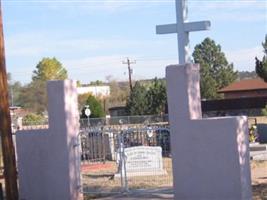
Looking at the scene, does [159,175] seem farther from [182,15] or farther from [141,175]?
[182,15]

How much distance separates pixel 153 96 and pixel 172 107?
58.2m

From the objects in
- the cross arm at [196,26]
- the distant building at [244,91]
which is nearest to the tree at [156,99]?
the distant building at [244,91]

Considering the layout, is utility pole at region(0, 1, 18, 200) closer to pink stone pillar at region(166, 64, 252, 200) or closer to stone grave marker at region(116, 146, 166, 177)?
pink stone pillar at region(166, 64, 252, 200)

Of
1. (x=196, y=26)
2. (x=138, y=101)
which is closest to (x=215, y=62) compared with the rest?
(x=138, y=101)

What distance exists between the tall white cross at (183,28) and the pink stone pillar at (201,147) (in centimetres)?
39

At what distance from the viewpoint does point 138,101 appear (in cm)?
6956

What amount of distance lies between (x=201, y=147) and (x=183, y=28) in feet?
7.50

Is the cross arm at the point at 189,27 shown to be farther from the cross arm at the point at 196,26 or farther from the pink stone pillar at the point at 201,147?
the pink stone pillar at the point at 201,147

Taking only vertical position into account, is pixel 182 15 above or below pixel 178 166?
above

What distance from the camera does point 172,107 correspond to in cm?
1188

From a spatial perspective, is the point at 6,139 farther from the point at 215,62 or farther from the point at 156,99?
the point at 215,62

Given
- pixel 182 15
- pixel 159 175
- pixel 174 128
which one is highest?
pixel 182 15

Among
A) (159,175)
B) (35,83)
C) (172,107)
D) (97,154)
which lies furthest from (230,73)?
(172,107)

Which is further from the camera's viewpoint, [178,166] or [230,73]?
[230,73]
